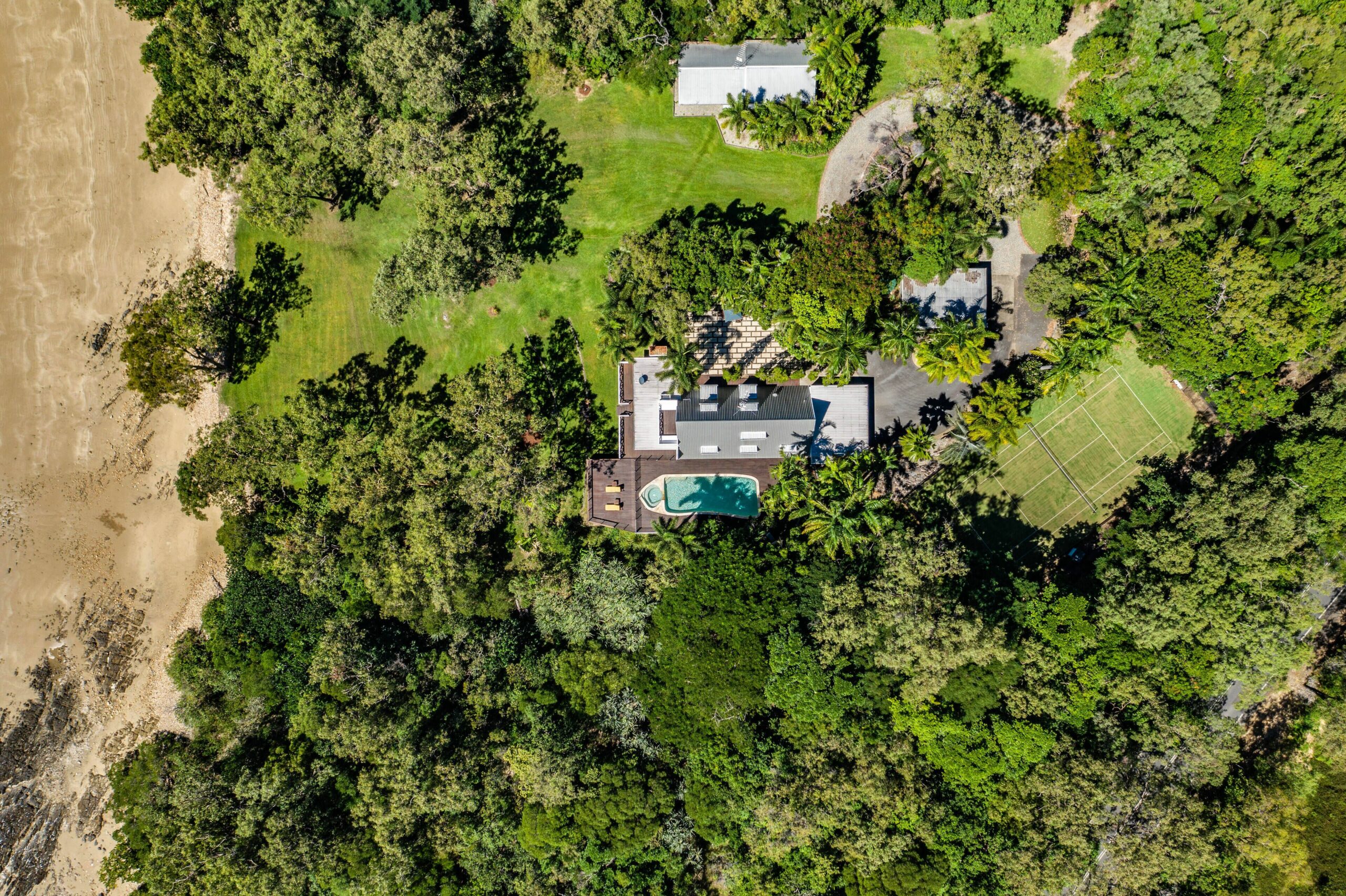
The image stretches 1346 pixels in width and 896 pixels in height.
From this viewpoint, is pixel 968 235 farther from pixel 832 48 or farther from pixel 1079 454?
pixel 1079 454

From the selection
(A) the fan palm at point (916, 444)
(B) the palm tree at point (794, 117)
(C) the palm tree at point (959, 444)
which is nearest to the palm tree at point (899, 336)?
(A) the fan palm at point (916, 444)

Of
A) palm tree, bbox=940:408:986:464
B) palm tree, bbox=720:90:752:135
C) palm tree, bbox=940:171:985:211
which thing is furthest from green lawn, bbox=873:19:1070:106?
palm tree, bbox=940:408:986:464

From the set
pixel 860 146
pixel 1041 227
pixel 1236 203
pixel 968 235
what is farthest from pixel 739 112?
pixel 1236 203

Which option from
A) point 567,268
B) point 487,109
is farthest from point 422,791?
point 487,109

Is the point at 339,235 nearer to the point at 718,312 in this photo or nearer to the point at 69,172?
the point at 69,172

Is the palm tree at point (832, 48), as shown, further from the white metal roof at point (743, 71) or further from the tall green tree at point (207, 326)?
the tall green tree at point (207, 326)
